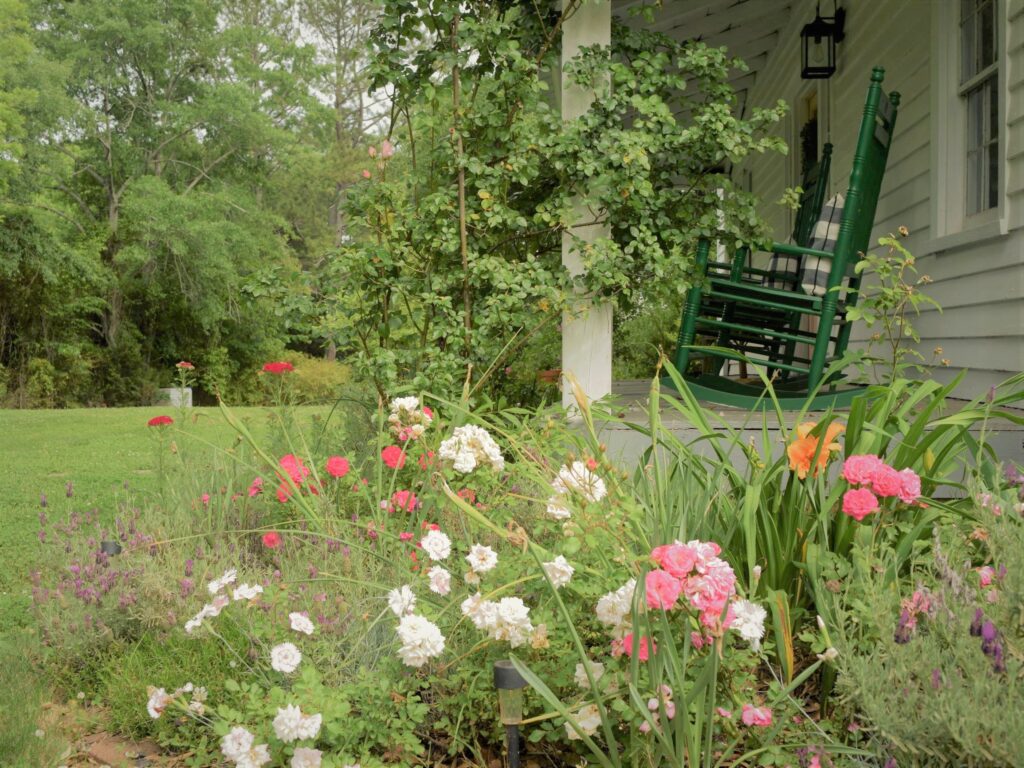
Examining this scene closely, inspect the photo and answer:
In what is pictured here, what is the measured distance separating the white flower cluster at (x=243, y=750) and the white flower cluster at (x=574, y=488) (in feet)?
2.27

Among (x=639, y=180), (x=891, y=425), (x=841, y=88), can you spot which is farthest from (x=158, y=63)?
(x=891, y=425)

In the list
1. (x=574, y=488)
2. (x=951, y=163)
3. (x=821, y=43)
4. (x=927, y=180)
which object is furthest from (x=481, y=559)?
(x=821, y=43)

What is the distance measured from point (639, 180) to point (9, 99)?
1294 centimetres

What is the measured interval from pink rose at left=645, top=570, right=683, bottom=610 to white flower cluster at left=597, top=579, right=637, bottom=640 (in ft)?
0.45

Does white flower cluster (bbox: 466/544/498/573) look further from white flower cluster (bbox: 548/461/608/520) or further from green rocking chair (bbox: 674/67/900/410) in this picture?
green rocking chair (bbox: 674/67/900/410)

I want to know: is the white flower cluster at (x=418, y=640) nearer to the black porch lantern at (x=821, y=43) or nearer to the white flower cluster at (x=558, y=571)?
the white flower cluster at (x=558, y=571)

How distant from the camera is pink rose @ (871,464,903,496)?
1.83 meters

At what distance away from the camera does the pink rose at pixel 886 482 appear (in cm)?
183

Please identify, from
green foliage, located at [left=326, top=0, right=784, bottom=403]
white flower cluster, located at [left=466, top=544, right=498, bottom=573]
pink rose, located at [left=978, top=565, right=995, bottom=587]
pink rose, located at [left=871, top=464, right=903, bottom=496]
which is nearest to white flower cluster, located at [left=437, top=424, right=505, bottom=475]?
white flower cluster, located at [left=466, top=544, right=498, bottom=573]

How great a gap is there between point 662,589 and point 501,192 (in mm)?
2837

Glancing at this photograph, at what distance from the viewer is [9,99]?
44.7 feet

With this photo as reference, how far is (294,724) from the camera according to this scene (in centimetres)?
153

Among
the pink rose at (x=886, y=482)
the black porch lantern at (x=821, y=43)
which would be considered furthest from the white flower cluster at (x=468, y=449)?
the black porch lantern at (x=821, y=43)

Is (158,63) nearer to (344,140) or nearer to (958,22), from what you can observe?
(344,140)
